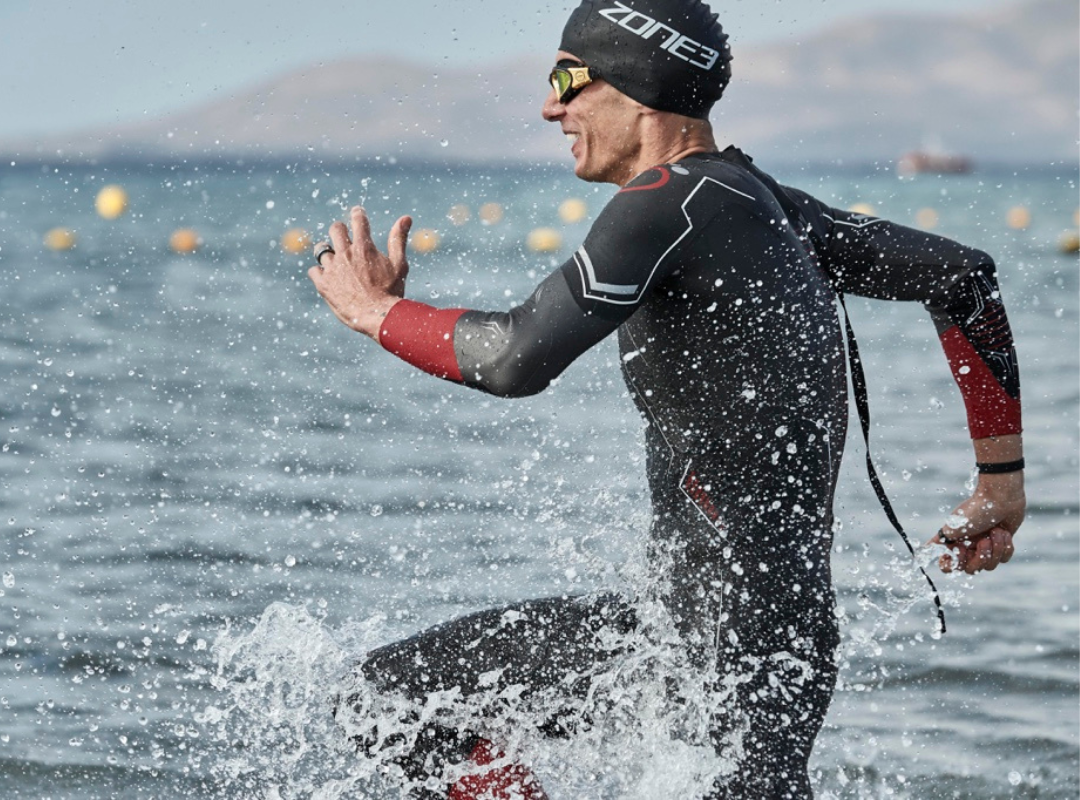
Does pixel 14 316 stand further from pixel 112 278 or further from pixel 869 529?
pixel 869 529

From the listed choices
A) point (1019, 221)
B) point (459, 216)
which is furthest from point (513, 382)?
point (1019, 221)

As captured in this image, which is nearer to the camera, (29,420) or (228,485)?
(228,485)

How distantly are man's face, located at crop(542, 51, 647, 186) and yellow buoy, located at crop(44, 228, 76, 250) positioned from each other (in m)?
32.7

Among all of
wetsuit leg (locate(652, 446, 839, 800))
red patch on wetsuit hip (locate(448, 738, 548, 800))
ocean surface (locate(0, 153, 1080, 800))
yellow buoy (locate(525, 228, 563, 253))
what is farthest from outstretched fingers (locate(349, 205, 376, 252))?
yellow buoy (locate(525, 228, 563, 253))

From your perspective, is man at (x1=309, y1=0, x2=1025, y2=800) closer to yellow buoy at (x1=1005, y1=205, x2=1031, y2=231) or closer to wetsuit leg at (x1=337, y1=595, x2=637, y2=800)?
wetsuit leg at (x1=337, y1=595, x2=637, y2=800)

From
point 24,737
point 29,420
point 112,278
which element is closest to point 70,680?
point 24,737

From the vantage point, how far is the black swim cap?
3328 millimetres

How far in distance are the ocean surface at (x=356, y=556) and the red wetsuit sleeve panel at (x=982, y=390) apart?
0.47 m

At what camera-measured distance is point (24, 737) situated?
211 inches

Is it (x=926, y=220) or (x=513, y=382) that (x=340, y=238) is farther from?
(x=926, y=220)

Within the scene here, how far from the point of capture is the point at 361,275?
10.5 feet

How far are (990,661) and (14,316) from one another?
54.0 feet

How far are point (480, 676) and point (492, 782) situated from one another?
260mm

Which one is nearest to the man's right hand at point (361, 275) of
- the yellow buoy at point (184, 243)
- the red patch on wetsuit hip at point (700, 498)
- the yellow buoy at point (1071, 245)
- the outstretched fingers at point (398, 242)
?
the outstretched fingers at point (398, 242)
